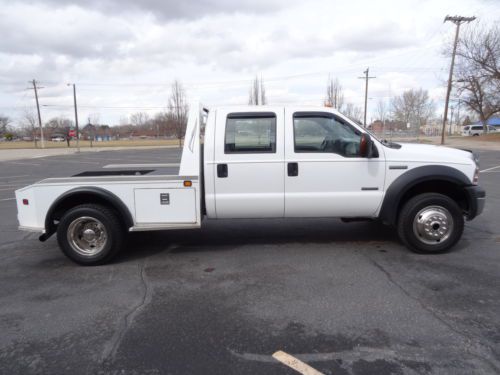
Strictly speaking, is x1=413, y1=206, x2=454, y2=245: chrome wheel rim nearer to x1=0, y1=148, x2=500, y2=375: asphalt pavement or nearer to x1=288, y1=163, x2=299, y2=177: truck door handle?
x1=0, y1=148, x2=500, y2=375: asphalt pavement

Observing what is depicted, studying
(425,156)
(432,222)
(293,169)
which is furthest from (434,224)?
(293,169)

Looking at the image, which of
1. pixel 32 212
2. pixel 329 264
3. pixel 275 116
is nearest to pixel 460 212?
pixel 329 264

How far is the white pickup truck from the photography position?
4.58 metres

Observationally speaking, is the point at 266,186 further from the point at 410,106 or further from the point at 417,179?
the point at 410,106

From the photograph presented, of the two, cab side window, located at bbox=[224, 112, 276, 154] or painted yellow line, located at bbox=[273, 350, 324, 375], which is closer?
painted yellow line, located at bbox=[273, 350, 324, 375]

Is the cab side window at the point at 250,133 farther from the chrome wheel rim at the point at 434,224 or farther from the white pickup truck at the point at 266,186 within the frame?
the chrome wheel rim at the point at 434,224

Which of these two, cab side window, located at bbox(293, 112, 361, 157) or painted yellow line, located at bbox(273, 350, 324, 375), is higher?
cab side window, located at bbox(293, 112, 361, 157)

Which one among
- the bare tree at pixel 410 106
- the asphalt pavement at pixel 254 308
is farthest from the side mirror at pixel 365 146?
the bare tree at pixel 410 106

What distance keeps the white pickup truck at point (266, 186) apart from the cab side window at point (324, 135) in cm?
1

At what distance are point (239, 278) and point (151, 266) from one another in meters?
1.22

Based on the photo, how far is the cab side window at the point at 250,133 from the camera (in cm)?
473

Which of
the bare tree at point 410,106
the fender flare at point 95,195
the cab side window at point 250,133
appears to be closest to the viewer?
the fender flare at point 95,195

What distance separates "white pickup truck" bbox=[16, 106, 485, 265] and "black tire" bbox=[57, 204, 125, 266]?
0.04 feet

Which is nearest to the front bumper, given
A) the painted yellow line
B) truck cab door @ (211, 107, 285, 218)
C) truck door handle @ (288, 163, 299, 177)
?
truck door handle @ (288, 163, 299, 177)
